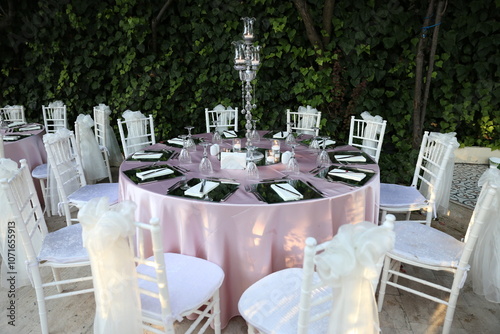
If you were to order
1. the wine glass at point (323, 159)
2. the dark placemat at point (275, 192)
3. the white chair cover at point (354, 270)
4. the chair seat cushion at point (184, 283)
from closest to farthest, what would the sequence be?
the white chair cover at point (354, 270)
the chair seat cushion at point (184, 283)
the dark placemat at point (275, 192)
the wine glass at point (323, 159)

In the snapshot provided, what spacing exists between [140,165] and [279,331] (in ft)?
5.31

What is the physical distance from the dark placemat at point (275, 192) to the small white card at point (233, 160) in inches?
13.0

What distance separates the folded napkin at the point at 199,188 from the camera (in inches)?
77.8

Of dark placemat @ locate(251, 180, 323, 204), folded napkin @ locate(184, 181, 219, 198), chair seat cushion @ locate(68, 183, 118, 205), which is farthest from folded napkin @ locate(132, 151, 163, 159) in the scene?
dark placemat @ locate(251, 180, 323, 204)

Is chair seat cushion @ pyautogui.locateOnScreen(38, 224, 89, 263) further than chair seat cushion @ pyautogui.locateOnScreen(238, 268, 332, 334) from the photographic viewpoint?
Yes

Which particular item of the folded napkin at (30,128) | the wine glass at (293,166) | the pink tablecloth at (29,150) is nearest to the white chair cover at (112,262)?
the wine glass at (293,166)

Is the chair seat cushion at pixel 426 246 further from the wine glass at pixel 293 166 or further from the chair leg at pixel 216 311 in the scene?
the chair leg at pixel 216 311

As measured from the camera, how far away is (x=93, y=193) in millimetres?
2871

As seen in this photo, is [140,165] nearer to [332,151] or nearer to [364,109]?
[332,151]

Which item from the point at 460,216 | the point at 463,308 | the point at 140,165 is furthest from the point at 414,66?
the point at 140,165

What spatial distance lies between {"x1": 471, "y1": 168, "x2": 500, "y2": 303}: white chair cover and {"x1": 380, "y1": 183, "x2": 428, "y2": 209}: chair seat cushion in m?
0.56

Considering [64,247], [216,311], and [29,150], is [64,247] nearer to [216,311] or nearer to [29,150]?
Result: [216,311]

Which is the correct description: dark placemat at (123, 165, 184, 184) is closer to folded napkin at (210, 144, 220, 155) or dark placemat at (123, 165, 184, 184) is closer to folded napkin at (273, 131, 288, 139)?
folded napkin at (210, 144, 220, 155)

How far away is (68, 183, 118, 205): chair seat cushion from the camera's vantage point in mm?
2764
